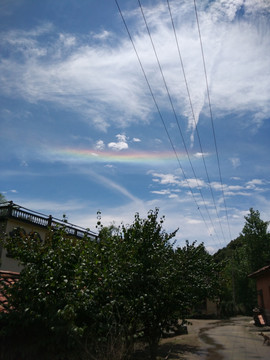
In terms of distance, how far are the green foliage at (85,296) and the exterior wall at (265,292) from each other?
1577 cm

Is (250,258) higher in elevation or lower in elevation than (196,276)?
higher

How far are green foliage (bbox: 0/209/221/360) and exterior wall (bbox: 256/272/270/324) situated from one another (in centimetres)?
1577

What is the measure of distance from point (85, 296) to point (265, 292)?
20.8 metres

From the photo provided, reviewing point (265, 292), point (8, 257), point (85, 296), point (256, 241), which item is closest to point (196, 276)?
point (85, 296)

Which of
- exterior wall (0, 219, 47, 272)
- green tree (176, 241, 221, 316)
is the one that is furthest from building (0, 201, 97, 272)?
green tree (176, 241, 221, 316)

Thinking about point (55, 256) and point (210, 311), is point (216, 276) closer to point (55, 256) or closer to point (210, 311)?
point (55, 256)

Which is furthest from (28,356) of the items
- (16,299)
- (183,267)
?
(183,267)

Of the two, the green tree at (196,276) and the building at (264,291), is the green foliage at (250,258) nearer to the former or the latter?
the building at (264,291)

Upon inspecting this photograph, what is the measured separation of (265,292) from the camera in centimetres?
2334

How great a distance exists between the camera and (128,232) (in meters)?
9.71

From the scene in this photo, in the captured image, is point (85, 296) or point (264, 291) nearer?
point (85, 296)

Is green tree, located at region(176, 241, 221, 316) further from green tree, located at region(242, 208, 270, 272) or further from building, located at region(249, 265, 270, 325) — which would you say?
green tree, located at region(242, 208, 270, 272)

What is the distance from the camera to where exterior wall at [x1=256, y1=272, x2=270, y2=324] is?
73.5 feet

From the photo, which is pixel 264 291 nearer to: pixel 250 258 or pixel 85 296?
pixel 250 258
